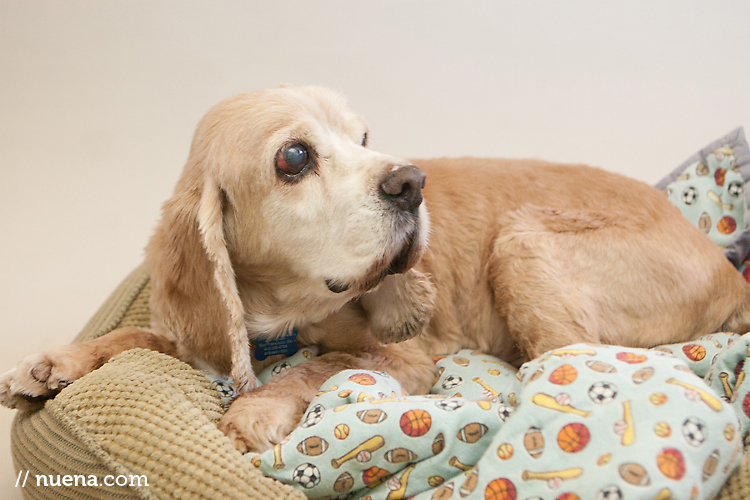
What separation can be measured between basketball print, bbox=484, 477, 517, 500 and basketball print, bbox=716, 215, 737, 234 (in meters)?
2.08

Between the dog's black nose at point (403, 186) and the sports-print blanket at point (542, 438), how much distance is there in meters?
0.53

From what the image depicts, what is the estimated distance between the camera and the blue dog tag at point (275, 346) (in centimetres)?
211

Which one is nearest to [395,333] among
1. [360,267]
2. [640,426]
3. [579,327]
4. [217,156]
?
[360,267]

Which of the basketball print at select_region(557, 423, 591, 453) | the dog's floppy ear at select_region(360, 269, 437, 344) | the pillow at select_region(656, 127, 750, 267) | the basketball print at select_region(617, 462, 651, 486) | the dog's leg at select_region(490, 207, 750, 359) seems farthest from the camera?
the pillow at select_region(656, 127, 750, 267)

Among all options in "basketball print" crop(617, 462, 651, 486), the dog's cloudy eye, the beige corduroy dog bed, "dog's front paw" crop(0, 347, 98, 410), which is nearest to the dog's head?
the dog's cloudy eye

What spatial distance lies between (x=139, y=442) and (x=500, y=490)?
898mm

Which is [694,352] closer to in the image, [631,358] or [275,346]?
[631,358]

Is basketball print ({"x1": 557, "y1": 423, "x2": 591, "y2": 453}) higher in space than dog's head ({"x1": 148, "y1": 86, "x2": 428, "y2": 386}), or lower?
lower

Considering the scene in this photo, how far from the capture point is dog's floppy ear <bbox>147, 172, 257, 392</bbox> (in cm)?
181

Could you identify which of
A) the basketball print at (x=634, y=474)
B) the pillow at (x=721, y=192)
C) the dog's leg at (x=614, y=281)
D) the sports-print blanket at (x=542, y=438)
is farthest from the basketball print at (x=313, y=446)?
the pillow at (x=721, y=192)

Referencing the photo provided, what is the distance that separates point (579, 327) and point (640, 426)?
911 millimetres

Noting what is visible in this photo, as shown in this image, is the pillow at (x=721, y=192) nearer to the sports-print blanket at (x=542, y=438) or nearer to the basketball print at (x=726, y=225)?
the basketball print at (x=726, y=225)

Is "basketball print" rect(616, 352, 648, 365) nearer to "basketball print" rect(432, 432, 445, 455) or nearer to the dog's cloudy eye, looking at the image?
"basketball print" rect(432, 432, 445, 455)

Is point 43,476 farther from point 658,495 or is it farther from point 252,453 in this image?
point 658,495
